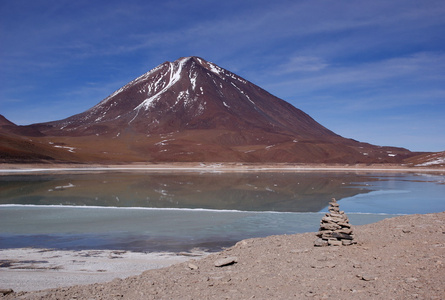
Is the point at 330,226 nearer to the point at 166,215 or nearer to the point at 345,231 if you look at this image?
the point at 345,231

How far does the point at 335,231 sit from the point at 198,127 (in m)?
128

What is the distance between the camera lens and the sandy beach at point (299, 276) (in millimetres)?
5570

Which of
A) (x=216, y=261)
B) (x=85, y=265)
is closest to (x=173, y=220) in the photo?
(x=85, y=265)

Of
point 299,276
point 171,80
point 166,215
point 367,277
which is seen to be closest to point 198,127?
point 171,80

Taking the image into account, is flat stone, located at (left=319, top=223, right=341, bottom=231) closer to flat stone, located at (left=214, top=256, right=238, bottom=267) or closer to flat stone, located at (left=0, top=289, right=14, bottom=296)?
flat stone, located at (left=214, top=256, right=238, bottom=267)

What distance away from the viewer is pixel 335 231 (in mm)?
8750

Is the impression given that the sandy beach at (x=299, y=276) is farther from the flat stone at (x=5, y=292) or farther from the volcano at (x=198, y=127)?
the volcano at (x=198, y=127)

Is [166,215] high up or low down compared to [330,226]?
down

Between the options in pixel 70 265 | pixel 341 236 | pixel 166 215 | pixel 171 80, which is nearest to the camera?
pixel 70 265

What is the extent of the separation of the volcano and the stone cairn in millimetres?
71958

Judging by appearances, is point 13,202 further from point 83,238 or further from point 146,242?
point 146,242

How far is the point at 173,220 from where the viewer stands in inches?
589

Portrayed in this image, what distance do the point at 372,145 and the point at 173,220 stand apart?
14911cm

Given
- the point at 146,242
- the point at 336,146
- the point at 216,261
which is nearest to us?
the point at 216,261
